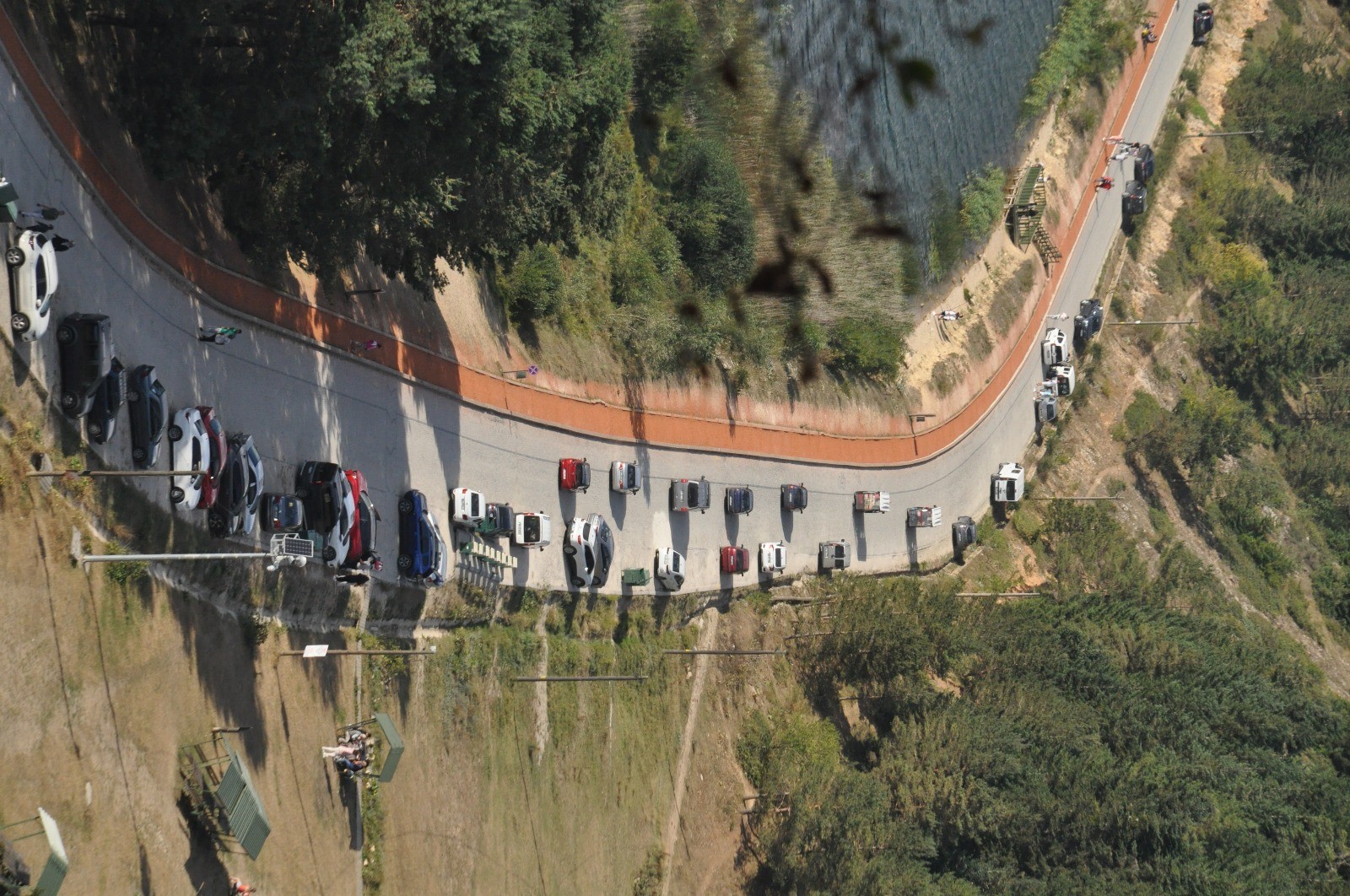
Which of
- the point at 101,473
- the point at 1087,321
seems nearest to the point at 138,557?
the point at 101,473

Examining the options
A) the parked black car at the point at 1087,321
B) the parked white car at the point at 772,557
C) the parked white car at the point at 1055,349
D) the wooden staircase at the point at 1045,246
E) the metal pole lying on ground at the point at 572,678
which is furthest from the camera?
the parked black car at the point at 1087,321

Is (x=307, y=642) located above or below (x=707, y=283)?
below

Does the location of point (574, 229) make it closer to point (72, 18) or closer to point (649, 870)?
point (72, 18)

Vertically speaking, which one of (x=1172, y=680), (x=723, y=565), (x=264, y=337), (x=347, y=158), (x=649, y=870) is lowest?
(x=649, y=870)

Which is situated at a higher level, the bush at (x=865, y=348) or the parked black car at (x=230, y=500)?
the bush at (x=865, y=348)

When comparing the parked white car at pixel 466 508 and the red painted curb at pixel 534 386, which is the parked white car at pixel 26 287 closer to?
the red painted curb at pixel 534 386

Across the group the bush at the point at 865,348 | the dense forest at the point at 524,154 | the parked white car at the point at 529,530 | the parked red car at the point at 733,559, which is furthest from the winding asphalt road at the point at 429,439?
the bush at the point at 865,348

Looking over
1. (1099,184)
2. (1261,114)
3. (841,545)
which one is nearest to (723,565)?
(841,545)
